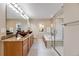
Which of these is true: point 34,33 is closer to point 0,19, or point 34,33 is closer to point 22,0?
point 0,19

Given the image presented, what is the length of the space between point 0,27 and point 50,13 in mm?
5013

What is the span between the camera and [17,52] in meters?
3.60

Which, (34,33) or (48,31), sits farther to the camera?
(48,31)

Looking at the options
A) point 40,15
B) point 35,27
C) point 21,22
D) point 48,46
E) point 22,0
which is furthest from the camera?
point 40,15

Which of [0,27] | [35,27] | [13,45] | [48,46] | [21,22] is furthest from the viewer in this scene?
[35,27]

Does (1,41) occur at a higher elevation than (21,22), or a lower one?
lower

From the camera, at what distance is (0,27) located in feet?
10.5

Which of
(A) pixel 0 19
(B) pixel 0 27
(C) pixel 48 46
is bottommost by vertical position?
(C) pixel 48 46

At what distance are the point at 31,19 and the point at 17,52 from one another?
4.01 meters

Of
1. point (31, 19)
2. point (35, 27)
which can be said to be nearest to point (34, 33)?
point (35, 27)

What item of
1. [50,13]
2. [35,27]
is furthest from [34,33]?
[50,13]

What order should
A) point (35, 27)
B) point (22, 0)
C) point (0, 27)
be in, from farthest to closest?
point (35, 27) < point (0, 27) < point (22, 0)

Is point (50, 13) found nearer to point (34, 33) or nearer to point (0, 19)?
point (34, 33)

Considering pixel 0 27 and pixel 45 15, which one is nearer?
pixel 0 27
